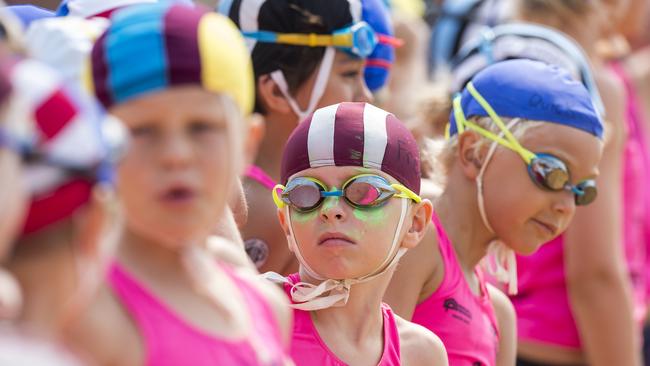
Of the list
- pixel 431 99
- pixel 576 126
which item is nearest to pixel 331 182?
pixel 576 126

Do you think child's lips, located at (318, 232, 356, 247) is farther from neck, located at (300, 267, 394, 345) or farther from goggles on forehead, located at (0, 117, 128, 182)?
goggles on forehead, located at (0, 117, 128, 182)

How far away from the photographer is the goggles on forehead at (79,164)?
2025 millimetres

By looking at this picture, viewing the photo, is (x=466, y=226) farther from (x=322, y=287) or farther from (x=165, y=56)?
(x=165, y=56)

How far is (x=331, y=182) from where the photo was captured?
12.4 feet

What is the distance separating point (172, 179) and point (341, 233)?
4.26ft

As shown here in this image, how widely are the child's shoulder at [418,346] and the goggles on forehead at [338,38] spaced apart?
1.46 m

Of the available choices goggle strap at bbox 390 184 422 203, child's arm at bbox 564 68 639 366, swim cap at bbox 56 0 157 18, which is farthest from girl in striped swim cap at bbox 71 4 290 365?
child's arm at bbox 564 68 639 366

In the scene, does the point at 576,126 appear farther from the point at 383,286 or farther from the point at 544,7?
the point at 544,7

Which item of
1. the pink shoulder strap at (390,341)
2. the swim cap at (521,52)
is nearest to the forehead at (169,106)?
the pink shoulder strap at (390,341)

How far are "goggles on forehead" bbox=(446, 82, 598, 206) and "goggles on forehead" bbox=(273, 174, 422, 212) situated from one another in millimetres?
1007

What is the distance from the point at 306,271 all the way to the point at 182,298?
1.22m

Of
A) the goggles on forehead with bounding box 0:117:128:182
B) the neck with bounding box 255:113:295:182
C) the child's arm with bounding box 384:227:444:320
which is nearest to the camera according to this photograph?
the goggles on forehead with bounding box 0:117:128:182

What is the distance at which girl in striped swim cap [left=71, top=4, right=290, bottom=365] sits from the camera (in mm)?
2500

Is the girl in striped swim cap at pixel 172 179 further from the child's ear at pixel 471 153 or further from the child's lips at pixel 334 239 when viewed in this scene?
the child's ear at pixel 471 153
